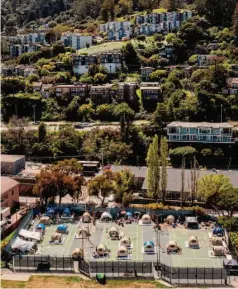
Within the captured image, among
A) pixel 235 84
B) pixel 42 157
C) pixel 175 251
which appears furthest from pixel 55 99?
pixel 175 251

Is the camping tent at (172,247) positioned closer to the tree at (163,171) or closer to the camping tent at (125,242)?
the camping tent at (125,242)

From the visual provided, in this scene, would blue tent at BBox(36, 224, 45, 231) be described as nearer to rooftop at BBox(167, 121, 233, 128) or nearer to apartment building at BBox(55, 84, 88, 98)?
rooftop at BBox(167, 121, 233, 128)

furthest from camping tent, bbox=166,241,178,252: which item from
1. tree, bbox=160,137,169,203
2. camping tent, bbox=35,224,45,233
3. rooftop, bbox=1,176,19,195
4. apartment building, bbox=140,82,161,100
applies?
apartment building, bbox=140,82,161,100

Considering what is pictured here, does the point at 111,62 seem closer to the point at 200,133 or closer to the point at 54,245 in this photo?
the point at 200,133

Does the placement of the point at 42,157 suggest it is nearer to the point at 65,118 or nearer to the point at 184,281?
the point at 65,118

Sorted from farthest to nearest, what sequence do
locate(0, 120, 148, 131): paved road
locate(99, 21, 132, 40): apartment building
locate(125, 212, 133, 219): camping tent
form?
locate(99, 21, 132, 40): apartment building → locate(0, 120, 148, 131): paved road → locate(125, 212, 133, 219): camping tent

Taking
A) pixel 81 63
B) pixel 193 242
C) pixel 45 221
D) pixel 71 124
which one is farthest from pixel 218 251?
pixel 81 63

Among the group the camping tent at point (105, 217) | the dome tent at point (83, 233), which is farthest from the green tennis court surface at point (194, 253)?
the dome tent at point (83, 233)
